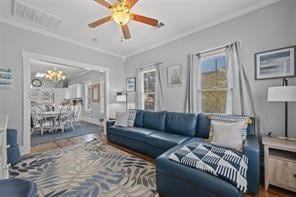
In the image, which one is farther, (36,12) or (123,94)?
(123,94)

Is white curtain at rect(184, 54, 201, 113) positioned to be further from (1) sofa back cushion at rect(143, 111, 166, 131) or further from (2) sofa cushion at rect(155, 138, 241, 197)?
(2) sofa cushion at rect(155, 138, 241, 197)

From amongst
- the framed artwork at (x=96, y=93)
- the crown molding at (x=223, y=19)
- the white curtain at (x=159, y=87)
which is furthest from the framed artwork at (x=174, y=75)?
the framed artwork at (x=96, y=93)

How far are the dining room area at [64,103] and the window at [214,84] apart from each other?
3291mm

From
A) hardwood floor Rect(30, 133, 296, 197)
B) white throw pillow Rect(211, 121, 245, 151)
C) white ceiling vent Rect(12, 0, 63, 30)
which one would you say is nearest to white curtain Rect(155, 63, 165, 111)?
hardwood floor Rect(30, 133, 296, 197)

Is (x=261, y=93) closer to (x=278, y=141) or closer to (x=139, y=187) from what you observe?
(x=278, y=141)

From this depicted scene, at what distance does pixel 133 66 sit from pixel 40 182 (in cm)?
390

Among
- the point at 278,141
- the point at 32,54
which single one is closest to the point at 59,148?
the point at 32,54

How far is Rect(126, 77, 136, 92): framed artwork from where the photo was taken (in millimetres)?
4972

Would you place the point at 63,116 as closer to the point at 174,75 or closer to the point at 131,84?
the point at 131,84

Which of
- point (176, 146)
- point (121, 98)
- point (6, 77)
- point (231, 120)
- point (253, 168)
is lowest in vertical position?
point (253, 168)

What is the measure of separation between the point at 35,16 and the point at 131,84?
298cm

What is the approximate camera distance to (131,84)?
5078 millimetres

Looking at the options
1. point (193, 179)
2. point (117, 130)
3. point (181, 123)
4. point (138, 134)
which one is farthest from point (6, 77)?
point (193, 179)

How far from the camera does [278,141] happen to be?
1.96m
